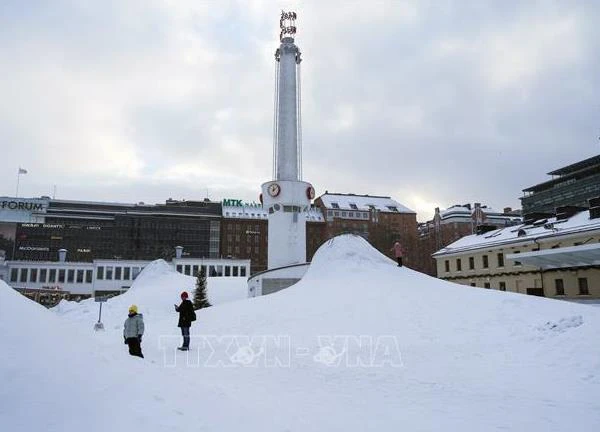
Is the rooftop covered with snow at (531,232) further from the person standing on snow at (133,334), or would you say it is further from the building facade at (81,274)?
the building facade at (81,274)

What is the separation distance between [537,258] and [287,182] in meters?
24.9

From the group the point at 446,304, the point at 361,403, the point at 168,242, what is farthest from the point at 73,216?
the point at 361,403

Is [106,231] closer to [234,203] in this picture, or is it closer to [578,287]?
[234,203]

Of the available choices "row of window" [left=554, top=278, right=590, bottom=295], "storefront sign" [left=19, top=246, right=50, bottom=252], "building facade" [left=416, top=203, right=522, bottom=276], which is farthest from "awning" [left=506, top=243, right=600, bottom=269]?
"storefront sign" [left=19, top=246, right=50, bottom=252]

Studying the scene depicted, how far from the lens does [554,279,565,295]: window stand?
41156 mm

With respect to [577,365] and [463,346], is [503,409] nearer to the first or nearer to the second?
[577,365]

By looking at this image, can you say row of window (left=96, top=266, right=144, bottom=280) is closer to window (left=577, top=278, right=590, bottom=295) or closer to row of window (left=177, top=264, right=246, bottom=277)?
row of window (left=177, top=264, right=246, bottom=277)

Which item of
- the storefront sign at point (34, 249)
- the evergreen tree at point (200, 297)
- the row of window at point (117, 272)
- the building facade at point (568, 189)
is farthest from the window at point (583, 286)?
the storefront sign at point (34, 249)

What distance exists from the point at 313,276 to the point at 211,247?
279ft

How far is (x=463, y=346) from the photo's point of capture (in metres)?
15.9

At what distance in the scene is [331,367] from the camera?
14234 mm

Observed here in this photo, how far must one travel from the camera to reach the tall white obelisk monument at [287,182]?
1977 inches

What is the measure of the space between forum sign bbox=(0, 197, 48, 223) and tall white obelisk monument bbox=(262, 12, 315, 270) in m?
76.0

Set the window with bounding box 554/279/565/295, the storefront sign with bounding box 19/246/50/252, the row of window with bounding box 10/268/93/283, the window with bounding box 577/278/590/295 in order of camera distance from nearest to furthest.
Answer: the window with bounding box 577/278/590/295 → the window with bounding box 554/279/565/295 → the row of window with bounding box 10/268/93/283 → the storefront sign with bounding box 19/246/50/252
